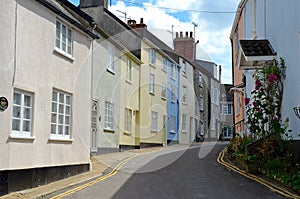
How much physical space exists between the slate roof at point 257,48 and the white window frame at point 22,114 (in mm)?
8417

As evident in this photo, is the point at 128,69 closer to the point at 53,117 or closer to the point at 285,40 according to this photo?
the point at 285,40

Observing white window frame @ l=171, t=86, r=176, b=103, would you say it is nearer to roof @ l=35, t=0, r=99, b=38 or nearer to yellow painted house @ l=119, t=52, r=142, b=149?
yellow painted house @ l=119, t=52, r=142, b=149

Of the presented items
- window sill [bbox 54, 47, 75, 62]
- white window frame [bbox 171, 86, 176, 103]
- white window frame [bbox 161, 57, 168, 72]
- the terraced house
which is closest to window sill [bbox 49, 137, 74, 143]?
window sill [bbox 54, 47, 75, 62]

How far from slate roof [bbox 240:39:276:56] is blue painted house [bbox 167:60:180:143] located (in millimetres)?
19657

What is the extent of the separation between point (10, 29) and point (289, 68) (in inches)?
350

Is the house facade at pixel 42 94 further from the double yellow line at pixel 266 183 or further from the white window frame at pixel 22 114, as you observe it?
the double yellow line at pixel 266 183

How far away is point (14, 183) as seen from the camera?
10.4m

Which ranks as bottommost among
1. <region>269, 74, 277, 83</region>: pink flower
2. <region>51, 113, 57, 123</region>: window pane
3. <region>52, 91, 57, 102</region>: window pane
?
<region>51, 113, 57, 123</region>: window pane

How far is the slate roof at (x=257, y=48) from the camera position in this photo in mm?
15672

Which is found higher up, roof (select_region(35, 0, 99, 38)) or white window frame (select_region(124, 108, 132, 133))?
roof (select_region(35, 0, 99, 38))

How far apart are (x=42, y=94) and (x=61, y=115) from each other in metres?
1.62

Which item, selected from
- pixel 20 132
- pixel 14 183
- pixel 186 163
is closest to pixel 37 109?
pixel 20 132

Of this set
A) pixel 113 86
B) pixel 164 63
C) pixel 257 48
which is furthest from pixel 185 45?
pixel 257 48

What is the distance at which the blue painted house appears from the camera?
3625cm
